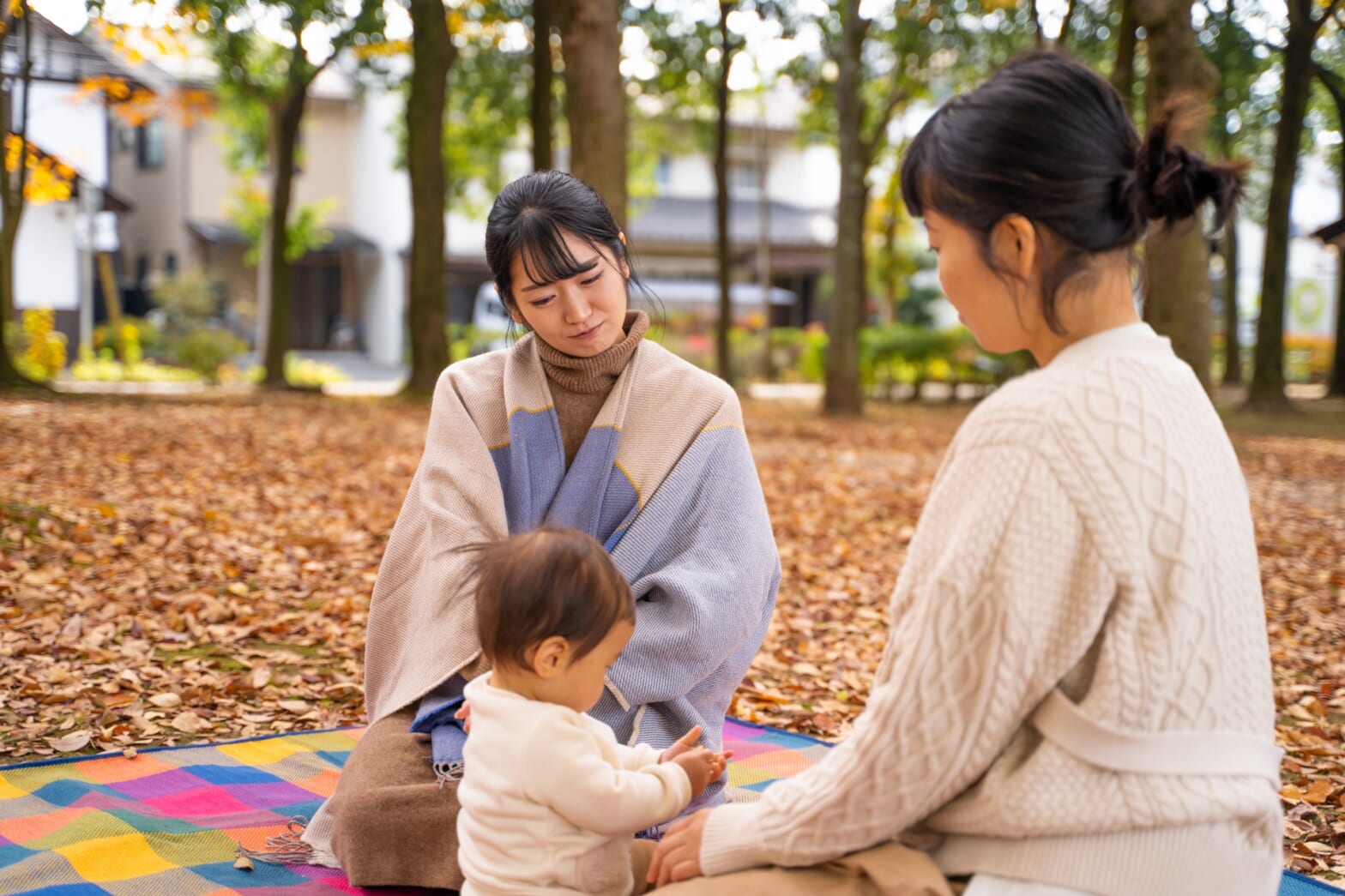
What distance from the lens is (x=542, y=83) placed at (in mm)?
14500

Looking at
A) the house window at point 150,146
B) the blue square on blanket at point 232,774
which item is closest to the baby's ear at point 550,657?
the blue square on blanket at point 232,774

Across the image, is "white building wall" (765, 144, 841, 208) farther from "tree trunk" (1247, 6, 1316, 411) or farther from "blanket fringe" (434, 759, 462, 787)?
"blanket fringe" (434, 759, 462, 787)

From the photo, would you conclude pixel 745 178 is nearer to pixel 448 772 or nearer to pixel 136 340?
pixel 136 340

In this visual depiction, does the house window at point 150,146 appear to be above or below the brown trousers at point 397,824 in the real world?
above

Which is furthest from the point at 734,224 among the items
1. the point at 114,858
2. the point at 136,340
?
the point at 114,858

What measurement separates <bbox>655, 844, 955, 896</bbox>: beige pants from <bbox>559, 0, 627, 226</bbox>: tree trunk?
781 cm

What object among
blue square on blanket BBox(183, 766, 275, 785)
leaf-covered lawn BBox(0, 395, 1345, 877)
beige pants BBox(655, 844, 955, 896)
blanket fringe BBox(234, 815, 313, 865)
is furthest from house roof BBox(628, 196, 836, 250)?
beige pants BBox(655, 844, 955, 896)

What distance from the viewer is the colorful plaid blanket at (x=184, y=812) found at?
110 inches

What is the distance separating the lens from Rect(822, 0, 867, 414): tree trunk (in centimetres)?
1531

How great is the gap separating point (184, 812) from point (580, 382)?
5.16 ft

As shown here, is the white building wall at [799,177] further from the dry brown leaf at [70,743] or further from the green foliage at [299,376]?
the dry brown leaf at [70,743]

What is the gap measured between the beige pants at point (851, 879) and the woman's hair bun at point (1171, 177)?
941 millimetres

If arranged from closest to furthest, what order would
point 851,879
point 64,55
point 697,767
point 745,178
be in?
point 851,879 → point 697,767 → point 64,55 → point 745,178

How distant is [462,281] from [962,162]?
32.1m
